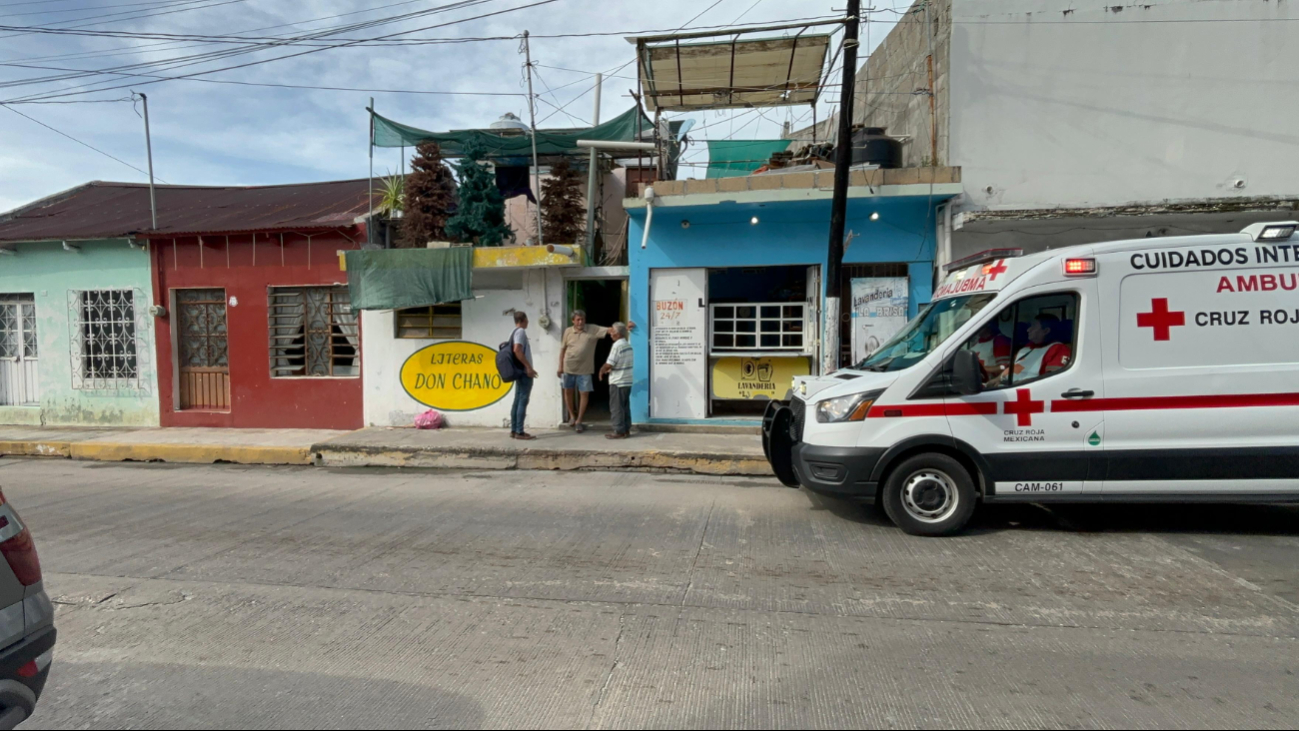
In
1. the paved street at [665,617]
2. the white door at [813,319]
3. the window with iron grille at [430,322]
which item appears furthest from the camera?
the window with iron grille at [430,322]

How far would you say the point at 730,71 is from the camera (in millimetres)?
10258

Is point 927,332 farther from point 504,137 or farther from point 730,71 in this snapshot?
point 504,137

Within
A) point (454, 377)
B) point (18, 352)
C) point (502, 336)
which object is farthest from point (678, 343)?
point (18, 352)

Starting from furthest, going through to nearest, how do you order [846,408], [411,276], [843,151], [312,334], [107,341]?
[107,341] < [312,334] < [411,276] < [843,151] < [846,408]

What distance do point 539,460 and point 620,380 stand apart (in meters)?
1.59

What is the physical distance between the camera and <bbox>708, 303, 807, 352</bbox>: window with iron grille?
1015cm

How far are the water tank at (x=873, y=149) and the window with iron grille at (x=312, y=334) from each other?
7954mm

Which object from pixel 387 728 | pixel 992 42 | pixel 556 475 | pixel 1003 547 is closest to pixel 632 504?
pixel 556 475

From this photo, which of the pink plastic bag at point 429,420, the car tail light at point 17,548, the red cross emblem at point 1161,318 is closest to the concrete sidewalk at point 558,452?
the pink plastic bag at point 429,420

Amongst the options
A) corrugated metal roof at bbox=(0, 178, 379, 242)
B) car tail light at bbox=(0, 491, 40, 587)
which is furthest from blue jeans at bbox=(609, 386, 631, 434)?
car tail light at bbox=(0, 491, 40, 587)

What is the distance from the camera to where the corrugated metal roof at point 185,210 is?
11.4 meters

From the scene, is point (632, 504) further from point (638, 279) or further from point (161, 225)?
point (161, 225)

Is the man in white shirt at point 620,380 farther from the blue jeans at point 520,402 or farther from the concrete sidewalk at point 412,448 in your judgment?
the blue jeans at point 520,402

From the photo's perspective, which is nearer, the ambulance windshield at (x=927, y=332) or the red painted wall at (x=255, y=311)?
the ambulance windshield at (x=927, y=332)
